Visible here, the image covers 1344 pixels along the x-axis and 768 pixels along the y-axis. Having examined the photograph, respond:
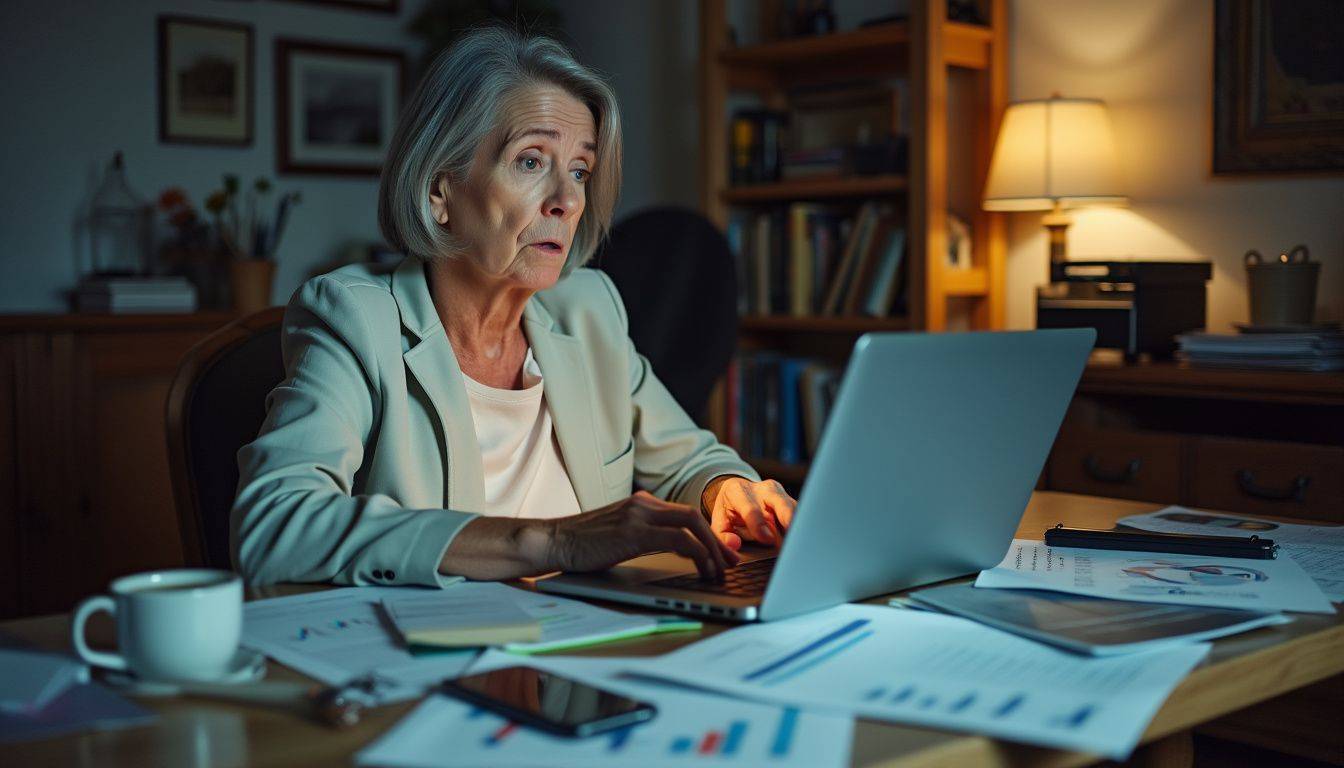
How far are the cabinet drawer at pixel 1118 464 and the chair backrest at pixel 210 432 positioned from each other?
173cm

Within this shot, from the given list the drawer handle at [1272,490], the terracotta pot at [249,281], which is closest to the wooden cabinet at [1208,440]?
the drawer handle at [1272,490]

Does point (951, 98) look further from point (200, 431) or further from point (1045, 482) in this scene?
point (200, 431)

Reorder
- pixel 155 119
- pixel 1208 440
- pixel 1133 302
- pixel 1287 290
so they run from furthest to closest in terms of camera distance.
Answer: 1. pixel 155 119
2. pixel 1133 302
3. pixel 1287 290
4. pixel 1208 440

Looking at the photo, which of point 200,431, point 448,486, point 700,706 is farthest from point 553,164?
point 700,706

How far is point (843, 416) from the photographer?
2.95 feet

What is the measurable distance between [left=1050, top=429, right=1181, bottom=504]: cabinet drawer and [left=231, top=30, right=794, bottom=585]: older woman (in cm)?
116

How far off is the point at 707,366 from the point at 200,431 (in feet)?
4.80

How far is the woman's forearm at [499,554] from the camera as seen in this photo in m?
1.16

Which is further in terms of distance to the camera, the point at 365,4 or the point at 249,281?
the point at 365,4

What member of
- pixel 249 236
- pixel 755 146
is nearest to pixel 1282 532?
pixel 755 146

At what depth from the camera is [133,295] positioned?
3.55 m

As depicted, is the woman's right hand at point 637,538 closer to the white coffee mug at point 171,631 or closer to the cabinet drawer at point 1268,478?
the white coffee mug at point 171,631

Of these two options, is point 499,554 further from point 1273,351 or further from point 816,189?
point 816,189

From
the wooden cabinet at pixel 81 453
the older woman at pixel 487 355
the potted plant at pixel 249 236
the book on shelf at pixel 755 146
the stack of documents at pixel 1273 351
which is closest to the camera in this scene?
the older woman at pixel 487 355
